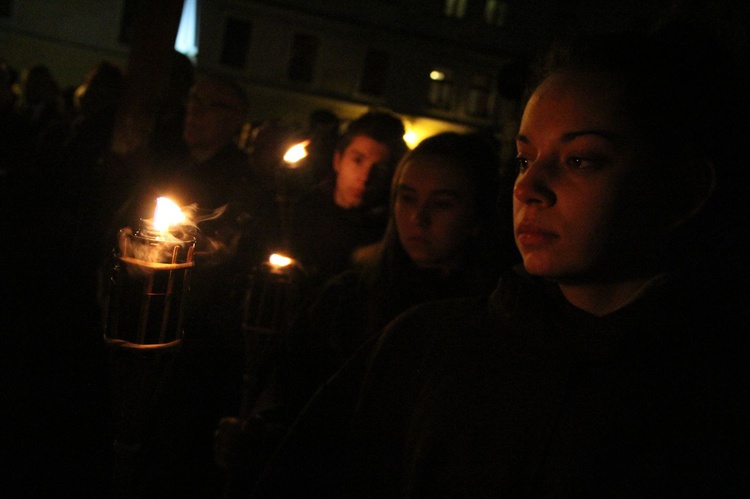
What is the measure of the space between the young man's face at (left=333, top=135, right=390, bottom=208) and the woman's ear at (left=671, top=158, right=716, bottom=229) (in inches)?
75.7

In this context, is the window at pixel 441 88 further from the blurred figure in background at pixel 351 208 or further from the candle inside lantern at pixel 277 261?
the candle inside lantern at pixel 277 261

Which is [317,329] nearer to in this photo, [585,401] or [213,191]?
[213,191]

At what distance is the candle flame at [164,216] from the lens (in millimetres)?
1177

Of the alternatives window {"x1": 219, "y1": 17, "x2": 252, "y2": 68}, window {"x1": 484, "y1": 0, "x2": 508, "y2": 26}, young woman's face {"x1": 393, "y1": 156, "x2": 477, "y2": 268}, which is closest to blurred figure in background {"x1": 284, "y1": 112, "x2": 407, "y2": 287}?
young woman's face {"x1": 393, "y1": 156, "x2": 477, "y2": 268}

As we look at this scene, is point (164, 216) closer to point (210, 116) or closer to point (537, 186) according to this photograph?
point (537, 186)

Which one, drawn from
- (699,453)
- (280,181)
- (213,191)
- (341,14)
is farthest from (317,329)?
(341,14)

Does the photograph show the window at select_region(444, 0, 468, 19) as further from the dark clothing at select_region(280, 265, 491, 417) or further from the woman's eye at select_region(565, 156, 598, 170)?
the woman's eye at select_region(565, 156, 598, 170)

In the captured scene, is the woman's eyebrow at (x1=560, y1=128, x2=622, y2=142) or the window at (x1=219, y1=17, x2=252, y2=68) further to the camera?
the window at (x1=219, y1=17, x2=252, y2=68)

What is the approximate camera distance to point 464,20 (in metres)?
24.7

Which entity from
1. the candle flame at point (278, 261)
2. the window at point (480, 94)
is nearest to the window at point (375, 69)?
the window at point (480, 94)

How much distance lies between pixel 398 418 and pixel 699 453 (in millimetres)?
628

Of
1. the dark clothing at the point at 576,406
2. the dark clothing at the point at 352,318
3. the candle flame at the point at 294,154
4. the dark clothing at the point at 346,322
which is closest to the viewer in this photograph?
the dark clothing at the point at 576,406

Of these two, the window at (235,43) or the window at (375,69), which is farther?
the window at (375,69)

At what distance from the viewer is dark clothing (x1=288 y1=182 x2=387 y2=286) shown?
3004 millimetres
